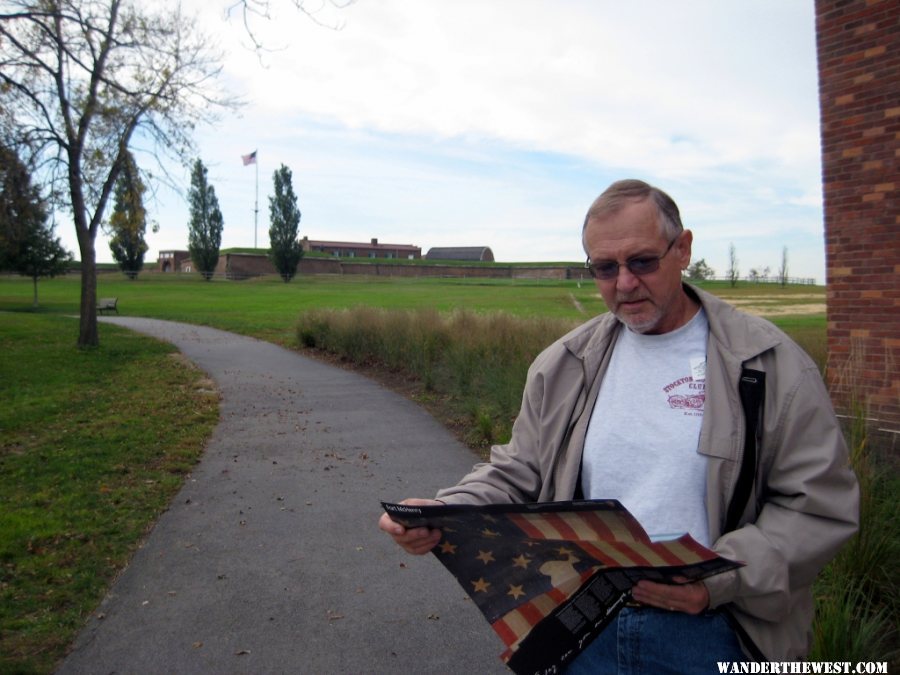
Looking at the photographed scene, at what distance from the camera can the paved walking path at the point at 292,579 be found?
12.9ft

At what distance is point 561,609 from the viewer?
2.09 meters

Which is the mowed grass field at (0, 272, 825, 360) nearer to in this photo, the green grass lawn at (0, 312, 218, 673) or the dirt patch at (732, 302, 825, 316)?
the dirt patch at (732, 302, 825, 316)

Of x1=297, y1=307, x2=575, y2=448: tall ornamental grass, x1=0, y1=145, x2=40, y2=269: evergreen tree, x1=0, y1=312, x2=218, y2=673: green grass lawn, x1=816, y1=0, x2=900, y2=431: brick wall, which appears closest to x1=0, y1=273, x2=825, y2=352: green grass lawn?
x1=297, y1=307, x2=575, y2=448: tall ornamental grass

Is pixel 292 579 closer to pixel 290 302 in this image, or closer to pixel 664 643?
pixel 664 643

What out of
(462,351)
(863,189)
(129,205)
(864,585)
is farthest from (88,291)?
(864,585)

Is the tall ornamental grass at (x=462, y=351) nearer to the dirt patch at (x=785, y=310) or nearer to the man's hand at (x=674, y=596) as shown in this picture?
the man's hand at (x=674, y=596)

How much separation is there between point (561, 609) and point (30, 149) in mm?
18201

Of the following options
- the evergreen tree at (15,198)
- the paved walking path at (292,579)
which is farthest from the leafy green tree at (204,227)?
the paved walking path at (292,579)

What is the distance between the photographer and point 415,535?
215 cm

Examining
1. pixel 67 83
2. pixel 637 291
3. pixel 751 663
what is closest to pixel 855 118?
pixel 637 291

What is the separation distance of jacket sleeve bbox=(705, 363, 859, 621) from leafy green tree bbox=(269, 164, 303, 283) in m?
80.1

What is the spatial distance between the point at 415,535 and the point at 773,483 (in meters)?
0.99

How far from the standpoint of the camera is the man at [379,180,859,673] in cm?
189

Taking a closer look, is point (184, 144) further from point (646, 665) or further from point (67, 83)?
point (646, 665)
